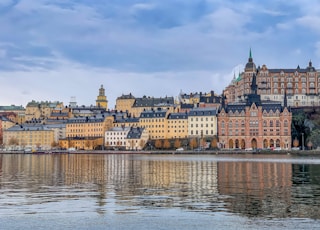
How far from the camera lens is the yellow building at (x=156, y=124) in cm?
17738

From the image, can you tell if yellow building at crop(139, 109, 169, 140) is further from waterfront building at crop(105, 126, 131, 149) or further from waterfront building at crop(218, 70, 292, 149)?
waterfront building at crop(218, 70, 292, 149)

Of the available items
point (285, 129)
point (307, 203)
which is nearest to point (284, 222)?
point (307, 203)

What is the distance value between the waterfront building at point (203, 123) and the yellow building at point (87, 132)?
29093mm

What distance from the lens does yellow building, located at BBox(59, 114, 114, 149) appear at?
18450cm

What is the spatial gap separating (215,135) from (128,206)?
134628mm

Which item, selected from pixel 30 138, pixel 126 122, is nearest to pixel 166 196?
pixel 126 122

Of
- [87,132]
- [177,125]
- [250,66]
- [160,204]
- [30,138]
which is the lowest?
[160,204]

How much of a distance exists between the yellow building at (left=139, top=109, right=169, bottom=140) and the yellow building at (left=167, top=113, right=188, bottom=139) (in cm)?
146

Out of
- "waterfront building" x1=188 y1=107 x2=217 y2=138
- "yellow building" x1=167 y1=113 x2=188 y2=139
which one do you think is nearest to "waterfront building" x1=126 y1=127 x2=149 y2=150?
"yellow building" x1=167 y1=113 x2=188 y2=139

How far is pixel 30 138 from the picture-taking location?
196 metres

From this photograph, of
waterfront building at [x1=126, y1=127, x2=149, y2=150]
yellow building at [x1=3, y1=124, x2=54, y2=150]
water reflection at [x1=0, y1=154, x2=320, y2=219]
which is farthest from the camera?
yellow building at [x1=3, y1=124, x2=54, y2=150]

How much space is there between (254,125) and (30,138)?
246 ft

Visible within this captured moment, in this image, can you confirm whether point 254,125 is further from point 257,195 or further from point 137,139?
point 257,195

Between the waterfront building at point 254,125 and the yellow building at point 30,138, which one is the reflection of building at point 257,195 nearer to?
the waterfront building at point 254,125
